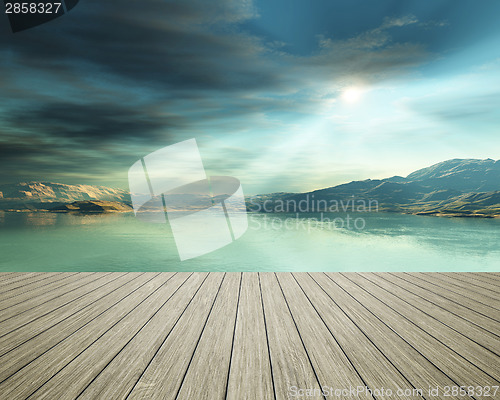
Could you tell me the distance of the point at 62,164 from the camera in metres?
30.7

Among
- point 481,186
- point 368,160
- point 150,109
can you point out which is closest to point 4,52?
point 150,109

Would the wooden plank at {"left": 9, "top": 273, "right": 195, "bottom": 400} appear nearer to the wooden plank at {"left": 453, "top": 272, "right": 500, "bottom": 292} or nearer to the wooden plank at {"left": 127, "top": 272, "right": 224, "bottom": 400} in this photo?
the wooden plank at {"left": 127, "top": 272, "right": 224, "bottom": 400}

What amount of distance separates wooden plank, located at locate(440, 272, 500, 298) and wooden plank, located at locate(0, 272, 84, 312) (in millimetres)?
3765

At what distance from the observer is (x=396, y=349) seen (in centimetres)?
146

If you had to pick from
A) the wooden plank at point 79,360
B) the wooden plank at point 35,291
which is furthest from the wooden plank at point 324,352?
the wooden plank at point 35,291

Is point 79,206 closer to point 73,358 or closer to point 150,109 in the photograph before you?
point 150,109

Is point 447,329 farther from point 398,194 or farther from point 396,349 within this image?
point 398,194

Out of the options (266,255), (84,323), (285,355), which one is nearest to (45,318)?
(84,323)

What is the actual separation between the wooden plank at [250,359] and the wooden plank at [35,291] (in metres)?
1.68

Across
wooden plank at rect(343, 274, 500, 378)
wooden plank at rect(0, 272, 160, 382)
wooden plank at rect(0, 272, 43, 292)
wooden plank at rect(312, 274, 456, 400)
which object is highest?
wooden plank at rect(0, 272, 43, 292)

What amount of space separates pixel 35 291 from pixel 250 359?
2.12 meters

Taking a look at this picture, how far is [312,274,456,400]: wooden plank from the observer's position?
1.21 metres

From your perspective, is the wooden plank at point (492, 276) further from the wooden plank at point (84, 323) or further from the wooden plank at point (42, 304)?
the wooden plank at point (42, 304)

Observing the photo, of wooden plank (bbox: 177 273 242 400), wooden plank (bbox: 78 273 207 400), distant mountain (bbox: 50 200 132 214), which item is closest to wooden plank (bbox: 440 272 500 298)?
wooden plank (bbox: 177 273 242 400)
